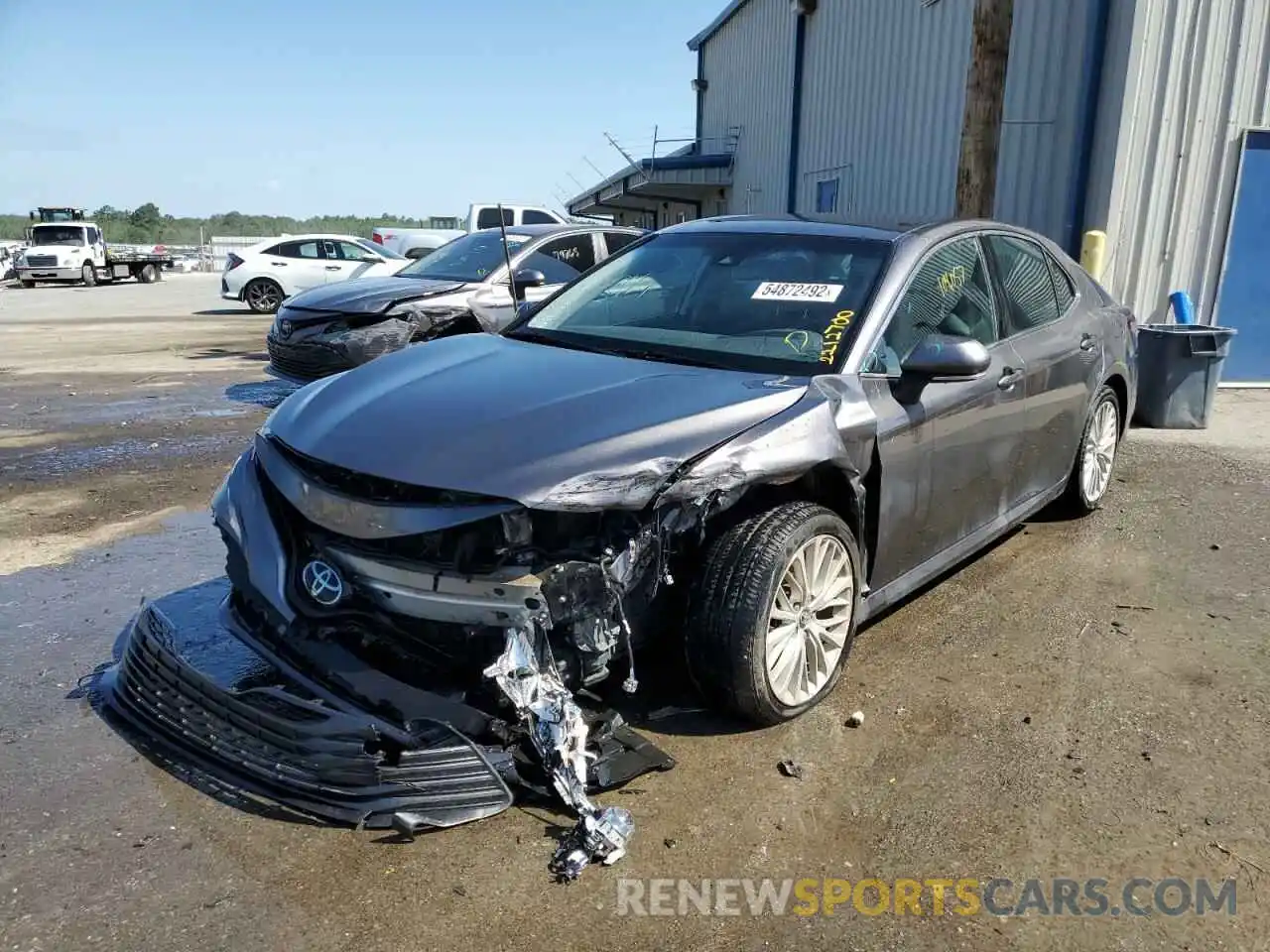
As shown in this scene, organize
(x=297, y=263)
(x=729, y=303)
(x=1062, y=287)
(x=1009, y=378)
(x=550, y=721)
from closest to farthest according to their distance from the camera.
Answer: (x=550, y=721) < (x=729, y=303) < (x=1009, y=378) < (x=1062, y=287) < (x=297, y=263)

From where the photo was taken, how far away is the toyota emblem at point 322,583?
2.93 metres

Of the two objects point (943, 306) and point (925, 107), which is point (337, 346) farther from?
point (925, 107)

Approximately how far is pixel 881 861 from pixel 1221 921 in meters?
0.84

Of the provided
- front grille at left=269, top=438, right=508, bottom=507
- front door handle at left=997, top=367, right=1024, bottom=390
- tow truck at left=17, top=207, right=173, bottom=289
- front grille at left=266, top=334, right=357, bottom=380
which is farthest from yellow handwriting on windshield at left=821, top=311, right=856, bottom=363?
tow truck at left=17, top=207, right=173, bottom=289

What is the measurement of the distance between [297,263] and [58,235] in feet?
59.5

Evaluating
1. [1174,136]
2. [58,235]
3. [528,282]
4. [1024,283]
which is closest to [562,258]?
[528,282]

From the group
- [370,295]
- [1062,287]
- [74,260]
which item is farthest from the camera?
[74,260]

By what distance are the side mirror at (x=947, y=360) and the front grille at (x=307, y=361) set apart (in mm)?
5415

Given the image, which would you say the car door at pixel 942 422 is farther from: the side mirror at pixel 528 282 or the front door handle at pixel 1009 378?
the side mirror at pixel 528 282

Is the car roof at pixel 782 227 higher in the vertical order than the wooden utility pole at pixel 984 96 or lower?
lower

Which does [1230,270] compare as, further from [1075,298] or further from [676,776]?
[676,776]

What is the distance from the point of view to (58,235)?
3183cm

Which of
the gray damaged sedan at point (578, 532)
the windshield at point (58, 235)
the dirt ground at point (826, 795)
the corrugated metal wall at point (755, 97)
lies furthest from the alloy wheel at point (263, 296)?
the gray damaged sedan at point (578, 532)

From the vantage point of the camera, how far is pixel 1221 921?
2.46 meters
